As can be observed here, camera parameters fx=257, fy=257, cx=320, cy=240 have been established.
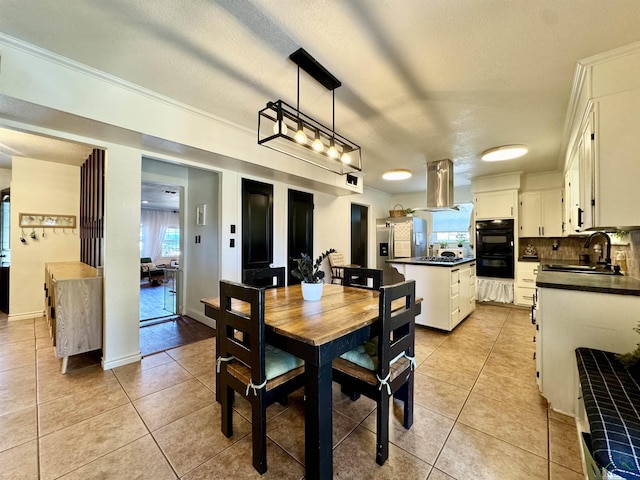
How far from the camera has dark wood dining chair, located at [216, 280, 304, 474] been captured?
1.32 meters

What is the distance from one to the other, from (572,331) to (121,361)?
150 inches

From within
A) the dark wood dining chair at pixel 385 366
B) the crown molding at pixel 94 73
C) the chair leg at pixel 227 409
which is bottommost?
the chair leg at pixel 227 409

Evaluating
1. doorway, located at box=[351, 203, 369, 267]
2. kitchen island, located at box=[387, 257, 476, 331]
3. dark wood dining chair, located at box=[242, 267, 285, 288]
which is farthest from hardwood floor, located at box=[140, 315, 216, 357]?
doorway, located at box=[351, 203, 369, 267]

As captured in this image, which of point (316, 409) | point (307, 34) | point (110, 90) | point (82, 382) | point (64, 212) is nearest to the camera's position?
point (316, 409)

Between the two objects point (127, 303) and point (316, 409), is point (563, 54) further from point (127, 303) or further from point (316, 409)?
point (127, 303)

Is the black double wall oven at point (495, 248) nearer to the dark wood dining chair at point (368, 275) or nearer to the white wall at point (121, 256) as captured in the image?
the dark wood dining chair at point (368, 275)

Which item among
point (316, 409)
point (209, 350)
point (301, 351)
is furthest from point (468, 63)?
point (209, 350)

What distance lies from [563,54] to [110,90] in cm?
338

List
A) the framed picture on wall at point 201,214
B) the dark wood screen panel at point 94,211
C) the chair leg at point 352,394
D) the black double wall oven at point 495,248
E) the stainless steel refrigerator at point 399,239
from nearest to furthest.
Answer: the chair leg at point 352,394, the dark wood screen panel at point 94,211, the framed picture on wall at point 201,214, the black double wall oven at point 495,248, the stainless steel refrigerator at point 399,239

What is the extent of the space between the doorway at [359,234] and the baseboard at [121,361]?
13.7ft

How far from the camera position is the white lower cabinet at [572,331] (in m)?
1.62

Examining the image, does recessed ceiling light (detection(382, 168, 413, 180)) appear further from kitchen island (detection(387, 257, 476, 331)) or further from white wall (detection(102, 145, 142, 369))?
white wall (detection(102, 145, 142, 369))

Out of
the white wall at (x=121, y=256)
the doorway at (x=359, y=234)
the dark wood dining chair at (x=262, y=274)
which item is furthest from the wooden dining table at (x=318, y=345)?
the doorway at (x=359, y=234)

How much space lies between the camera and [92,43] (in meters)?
1.68
